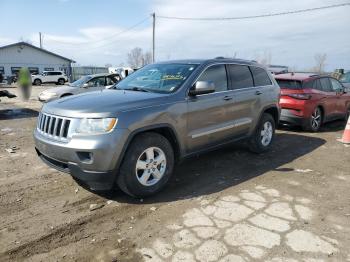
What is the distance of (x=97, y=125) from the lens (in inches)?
156

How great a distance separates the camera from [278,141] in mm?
8031

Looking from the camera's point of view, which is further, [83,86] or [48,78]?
[48,78]

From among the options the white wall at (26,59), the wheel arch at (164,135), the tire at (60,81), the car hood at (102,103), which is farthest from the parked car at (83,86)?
the white wall at (26,59)

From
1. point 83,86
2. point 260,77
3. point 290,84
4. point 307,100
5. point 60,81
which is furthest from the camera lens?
point 60,81

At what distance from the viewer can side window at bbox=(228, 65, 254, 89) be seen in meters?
5.89

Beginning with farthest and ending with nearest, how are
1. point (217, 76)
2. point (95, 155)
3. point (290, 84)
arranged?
point (290, 84) → point (217, 76) → point (95, 155)

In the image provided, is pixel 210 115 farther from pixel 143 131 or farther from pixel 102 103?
pixel 102 103

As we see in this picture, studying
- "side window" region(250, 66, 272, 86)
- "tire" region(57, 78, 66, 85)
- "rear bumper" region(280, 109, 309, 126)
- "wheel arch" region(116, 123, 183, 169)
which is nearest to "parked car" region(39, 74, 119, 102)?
"rear bumper" region(280, 109, 309, 126)

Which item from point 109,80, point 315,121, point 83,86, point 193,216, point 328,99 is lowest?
point 193,216

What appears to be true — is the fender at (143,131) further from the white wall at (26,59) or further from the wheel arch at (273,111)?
the white wall at (26,59)

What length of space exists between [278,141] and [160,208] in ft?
15.2

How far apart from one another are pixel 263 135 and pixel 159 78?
266 centimetres

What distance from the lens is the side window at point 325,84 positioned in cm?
957

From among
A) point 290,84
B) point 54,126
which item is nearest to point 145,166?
point 54,126
